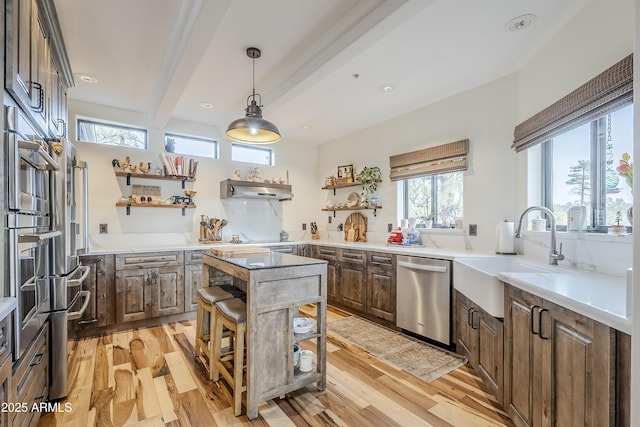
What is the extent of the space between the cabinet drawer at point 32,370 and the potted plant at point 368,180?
3.62 m

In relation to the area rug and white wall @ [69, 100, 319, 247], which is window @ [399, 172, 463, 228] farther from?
white wall @ [69, 100, 319, 247]

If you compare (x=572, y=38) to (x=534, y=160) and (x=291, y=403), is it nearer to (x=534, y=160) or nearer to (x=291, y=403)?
(x=534, y=160)

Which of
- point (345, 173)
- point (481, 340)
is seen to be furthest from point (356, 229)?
point (481, 340)

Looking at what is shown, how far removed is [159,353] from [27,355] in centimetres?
132

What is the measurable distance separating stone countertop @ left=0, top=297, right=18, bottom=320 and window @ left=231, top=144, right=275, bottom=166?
3.69m

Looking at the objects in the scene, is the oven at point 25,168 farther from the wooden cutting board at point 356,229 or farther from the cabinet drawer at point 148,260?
the wooden cutting board at point 356,229

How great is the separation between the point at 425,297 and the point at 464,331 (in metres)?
0.48

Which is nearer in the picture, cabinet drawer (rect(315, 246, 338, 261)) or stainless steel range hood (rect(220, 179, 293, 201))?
cabinet drawer (rect(315, 246, 338, 261))

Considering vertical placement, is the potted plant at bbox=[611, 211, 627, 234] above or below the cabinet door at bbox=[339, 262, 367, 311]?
above

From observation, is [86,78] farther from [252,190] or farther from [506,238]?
[506,238]

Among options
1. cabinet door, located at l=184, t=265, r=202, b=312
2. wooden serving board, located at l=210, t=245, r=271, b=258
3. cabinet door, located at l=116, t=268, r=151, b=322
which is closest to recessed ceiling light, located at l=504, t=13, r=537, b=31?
wooden serving board, located at l=210, t=245, r=271, b=258

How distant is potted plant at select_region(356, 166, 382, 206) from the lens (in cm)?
439

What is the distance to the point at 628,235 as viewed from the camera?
1.76 m

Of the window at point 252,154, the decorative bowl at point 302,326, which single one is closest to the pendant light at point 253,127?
the decorative bowl at point 302,326
